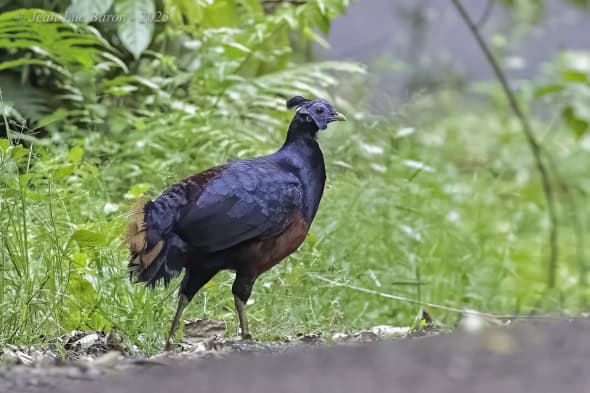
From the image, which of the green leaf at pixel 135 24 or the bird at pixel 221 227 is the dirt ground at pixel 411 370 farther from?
the green leaf at pixel 135 24

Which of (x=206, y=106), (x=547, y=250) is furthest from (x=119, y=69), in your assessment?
(x=547, y=250)

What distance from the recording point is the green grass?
3691 mm

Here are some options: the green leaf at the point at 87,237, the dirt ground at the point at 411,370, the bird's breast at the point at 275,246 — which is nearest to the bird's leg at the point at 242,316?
the bird's breast at the point at 275,246

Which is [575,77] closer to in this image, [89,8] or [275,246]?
[275,246]

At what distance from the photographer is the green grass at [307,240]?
12.1 ft

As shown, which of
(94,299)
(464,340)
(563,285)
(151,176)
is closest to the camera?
(464,340)

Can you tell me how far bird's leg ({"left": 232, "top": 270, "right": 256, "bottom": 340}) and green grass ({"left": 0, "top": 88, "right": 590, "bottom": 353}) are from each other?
0.62 feet

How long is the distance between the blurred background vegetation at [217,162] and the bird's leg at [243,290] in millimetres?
189

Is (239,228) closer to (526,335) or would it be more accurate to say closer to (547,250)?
(526,335)

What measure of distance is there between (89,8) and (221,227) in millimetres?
2149

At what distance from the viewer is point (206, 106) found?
6.09 m

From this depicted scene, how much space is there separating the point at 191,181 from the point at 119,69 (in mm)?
3117

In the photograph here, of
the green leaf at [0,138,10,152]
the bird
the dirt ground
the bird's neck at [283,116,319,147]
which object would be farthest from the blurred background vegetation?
the dirt ground

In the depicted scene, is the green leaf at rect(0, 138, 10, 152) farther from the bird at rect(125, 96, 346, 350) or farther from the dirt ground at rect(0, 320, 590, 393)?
the dirt ground at rect(0, 320, 590, 393)
